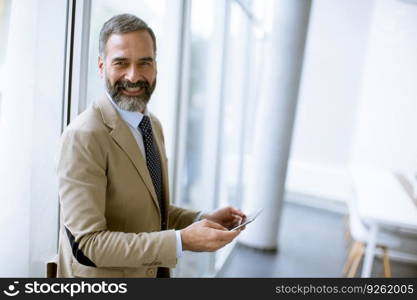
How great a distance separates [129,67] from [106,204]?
45cm

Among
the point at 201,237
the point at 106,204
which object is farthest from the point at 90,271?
the point at 201,237

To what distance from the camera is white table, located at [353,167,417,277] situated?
10.1 ft

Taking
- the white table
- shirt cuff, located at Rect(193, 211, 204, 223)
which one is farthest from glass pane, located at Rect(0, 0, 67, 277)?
the white table

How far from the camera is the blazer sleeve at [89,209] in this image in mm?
1088

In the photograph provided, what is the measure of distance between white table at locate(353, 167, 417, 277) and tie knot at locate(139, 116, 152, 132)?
92.6 inches

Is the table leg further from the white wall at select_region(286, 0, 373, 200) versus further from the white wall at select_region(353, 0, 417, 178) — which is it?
the white wall at select_region(286, 0, 373, 200)

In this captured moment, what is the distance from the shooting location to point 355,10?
19.0 feet

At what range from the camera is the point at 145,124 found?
1.40m

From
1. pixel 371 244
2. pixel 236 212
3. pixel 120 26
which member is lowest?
pixel 371 244

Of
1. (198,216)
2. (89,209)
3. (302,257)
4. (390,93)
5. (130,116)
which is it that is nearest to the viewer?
(89,209)

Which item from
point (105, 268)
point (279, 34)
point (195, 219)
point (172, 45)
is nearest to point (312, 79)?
point (279, 34)

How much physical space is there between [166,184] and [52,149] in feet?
1.56

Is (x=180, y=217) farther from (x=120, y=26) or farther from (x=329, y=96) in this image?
(x=329, y=96)

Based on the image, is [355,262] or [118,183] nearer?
[118,183]
